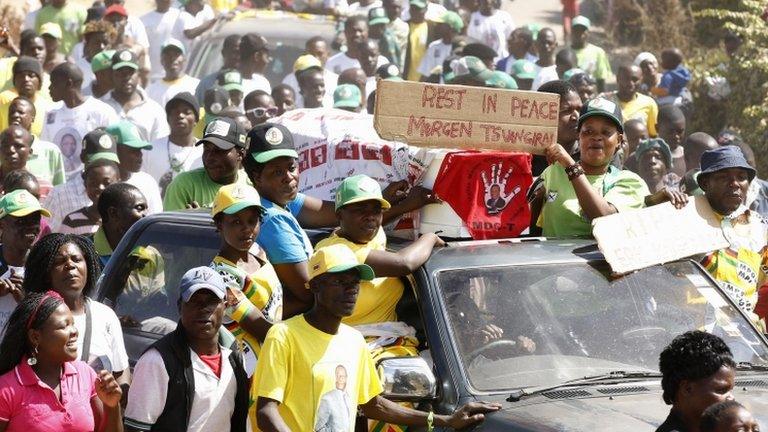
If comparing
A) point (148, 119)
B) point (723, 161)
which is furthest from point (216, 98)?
point (723, 161)

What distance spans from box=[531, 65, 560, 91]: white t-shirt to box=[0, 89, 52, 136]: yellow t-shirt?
210 inches

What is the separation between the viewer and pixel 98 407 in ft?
19.3

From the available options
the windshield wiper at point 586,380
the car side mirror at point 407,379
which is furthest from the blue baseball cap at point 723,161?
the car side mirror at point 407,379

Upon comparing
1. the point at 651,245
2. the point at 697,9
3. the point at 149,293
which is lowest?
the point at 697,9

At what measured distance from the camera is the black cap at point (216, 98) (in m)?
13.8

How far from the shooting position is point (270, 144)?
7.09 m

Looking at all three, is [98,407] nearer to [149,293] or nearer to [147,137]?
[149,293]

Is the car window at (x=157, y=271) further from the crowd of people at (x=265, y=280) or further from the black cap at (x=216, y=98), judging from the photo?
the black cap at (x=216, y=98)

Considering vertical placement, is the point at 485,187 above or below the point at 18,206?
above

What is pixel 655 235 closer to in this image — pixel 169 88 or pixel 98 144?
pixel 98 144

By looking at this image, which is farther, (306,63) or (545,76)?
(545,76)

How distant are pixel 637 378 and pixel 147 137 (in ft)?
27.0

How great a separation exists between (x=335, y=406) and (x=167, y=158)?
6.83m

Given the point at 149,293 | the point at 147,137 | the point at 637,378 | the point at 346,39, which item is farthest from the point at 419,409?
the point at 346,39
